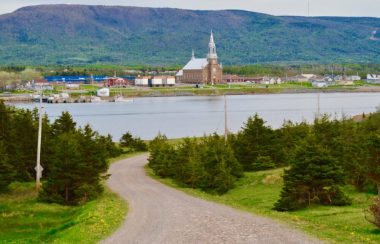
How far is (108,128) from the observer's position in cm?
8050

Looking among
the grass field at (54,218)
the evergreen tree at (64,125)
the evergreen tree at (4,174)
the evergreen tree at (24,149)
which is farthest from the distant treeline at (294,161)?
the evergreen tree at (4,174)

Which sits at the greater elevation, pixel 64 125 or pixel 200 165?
pixel 64 125

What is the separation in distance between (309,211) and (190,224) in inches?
202

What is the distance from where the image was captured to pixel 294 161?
2186cm

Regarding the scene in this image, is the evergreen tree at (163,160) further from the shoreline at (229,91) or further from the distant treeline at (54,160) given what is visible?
the shoreline at (229,91)

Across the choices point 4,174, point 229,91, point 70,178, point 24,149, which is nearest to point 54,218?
point 70,178

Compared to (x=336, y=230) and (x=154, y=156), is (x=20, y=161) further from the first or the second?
(x=336, y=230)

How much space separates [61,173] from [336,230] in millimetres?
11240

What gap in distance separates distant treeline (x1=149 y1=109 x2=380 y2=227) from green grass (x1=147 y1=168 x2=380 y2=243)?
1.57 feet

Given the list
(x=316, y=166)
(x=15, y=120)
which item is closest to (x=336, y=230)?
(x=316, y=166)

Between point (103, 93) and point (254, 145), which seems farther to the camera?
point (103, 93)

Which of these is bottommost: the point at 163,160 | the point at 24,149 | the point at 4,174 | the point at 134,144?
the point at 134,144

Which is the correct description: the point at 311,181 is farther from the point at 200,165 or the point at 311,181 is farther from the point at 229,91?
the point at 229,91

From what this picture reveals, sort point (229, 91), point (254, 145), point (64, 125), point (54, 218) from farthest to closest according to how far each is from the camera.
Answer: point (229, 91) → point (64, 125) → point (254, 145) → point (54, 218)
